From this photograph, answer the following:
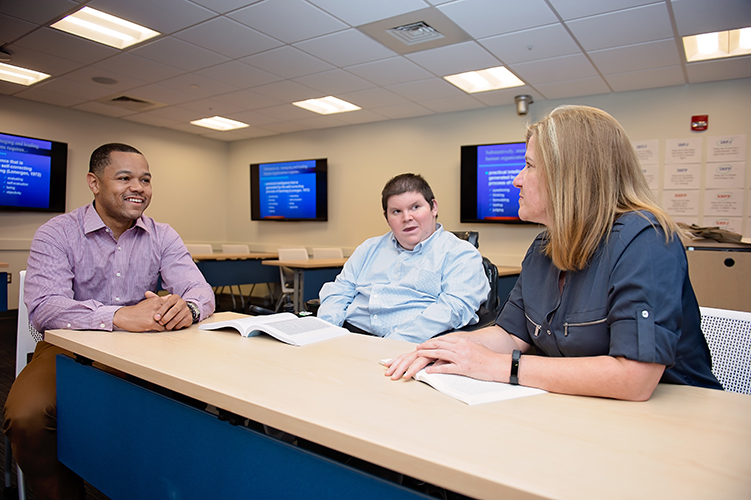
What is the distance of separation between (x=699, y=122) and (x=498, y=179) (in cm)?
206

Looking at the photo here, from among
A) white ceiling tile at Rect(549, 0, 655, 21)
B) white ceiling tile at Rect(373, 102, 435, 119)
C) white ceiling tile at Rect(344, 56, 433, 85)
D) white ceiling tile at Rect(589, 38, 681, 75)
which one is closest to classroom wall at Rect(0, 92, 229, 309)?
white ceiling tile at Rect(373, 102, 435, 119)

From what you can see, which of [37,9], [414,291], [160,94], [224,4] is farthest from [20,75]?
[414,291]

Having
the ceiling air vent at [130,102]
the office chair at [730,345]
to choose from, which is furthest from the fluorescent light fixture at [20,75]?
the office chair at [730,345]

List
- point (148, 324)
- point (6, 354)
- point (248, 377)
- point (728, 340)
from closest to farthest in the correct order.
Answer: point (248, 377) → point (728, 340) → point (148, 324) → point (6, 354)

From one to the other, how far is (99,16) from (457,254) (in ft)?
11.5

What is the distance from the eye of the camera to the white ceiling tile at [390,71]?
429 cm

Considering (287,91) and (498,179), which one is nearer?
(287,91)

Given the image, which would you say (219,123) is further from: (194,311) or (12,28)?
(194,311)

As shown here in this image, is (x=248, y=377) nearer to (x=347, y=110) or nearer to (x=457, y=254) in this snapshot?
(x=457, y=254)

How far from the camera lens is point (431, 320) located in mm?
1847

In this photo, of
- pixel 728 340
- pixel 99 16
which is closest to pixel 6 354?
pixel 99 16

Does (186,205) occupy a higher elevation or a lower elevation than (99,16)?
lower

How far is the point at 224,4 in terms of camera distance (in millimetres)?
3213

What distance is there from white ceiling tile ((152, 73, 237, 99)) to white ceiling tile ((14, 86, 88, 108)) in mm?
1596
